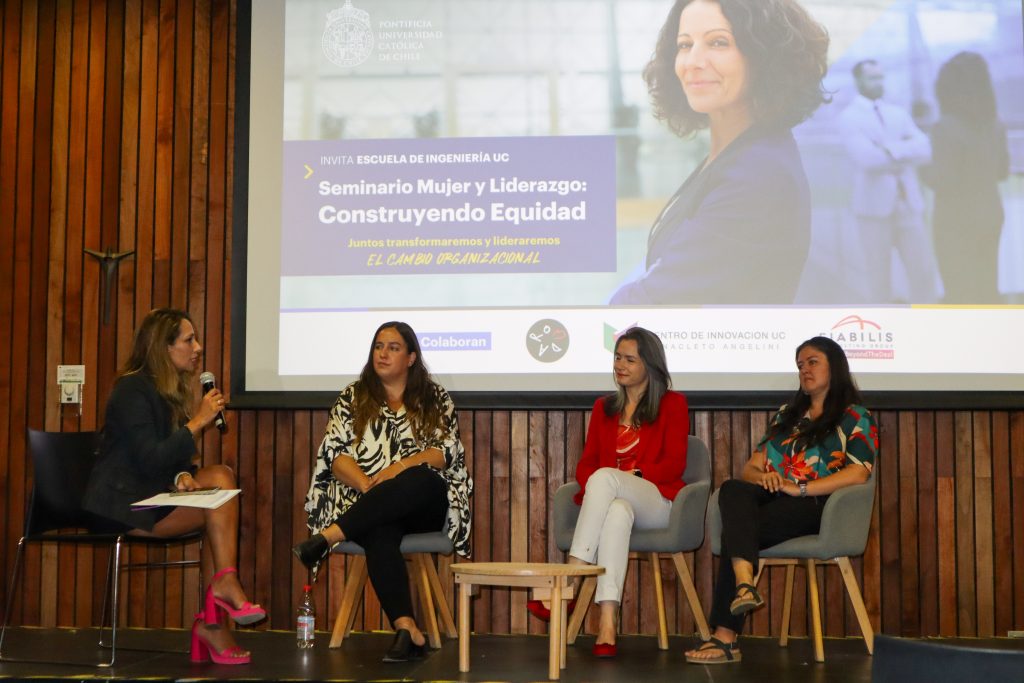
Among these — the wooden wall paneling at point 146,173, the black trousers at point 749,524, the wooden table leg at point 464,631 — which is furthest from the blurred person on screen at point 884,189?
the wooden wall paneling at point 146,173

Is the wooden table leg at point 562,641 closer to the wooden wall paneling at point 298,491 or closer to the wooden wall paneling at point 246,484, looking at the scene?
the wooden wall paneling at point 298,491

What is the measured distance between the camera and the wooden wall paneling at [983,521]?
4527 millimetres

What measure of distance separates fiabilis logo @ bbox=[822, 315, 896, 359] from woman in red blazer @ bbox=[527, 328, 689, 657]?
0.77 metres

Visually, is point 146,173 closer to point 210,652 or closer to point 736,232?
point 210,652

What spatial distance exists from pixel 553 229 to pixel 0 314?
2510mm

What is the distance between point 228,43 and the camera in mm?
4973

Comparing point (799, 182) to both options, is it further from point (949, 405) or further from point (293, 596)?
point (293, 596)

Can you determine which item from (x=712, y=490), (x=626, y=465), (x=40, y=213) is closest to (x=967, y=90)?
(x=712, y=490)

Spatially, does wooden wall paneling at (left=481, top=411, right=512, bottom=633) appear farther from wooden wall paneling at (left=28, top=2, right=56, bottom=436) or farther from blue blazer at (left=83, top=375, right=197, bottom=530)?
wooden wall paneling at (left=28, top=2, right=56, bottom=436)

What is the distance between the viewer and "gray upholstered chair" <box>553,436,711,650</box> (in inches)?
158

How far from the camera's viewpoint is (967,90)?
4625 mm

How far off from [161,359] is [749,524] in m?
2.13

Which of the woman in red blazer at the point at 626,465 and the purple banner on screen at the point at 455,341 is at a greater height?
the purple banner on screen at the point at 455,341

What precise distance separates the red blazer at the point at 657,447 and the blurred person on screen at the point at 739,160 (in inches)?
25.2
